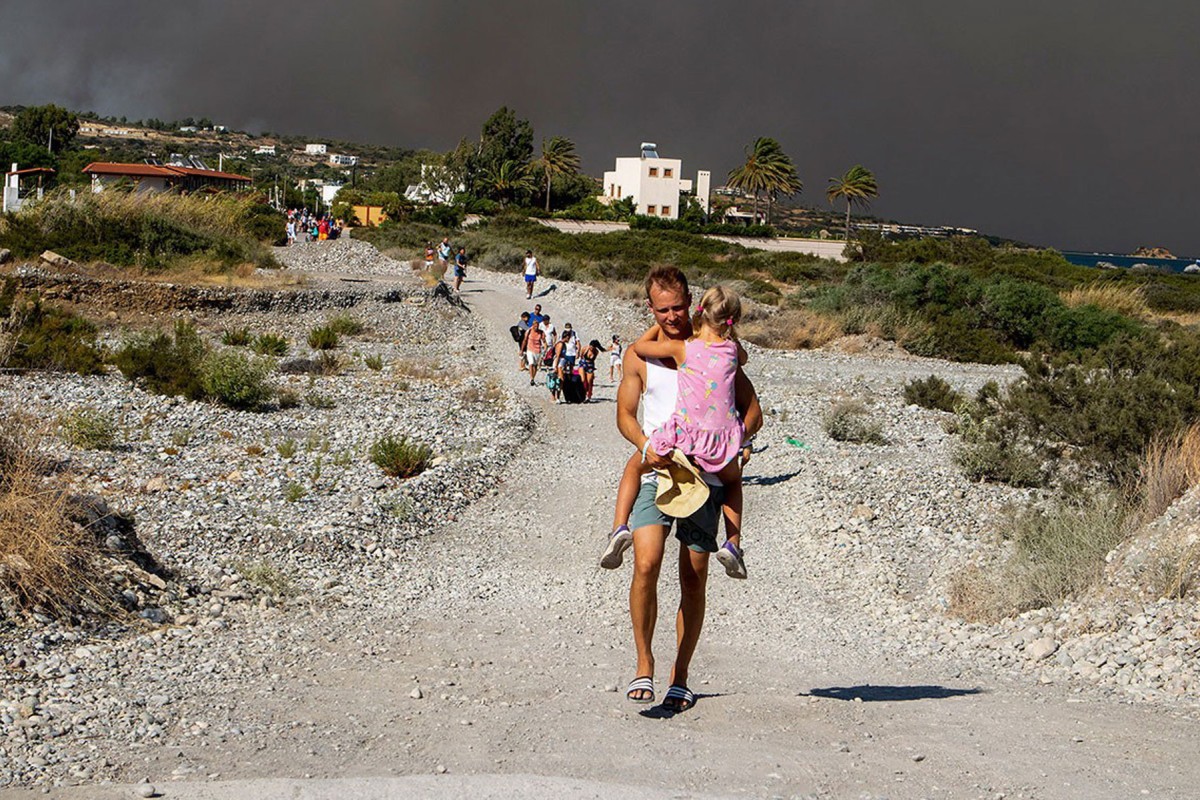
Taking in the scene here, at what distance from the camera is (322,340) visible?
27938mm

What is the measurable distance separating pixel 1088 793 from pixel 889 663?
3.07 meters

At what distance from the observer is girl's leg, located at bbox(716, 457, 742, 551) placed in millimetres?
5664

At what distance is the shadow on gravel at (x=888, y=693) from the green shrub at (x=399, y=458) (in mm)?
7989

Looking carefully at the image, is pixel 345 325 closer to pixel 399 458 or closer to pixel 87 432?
pixel 87 432

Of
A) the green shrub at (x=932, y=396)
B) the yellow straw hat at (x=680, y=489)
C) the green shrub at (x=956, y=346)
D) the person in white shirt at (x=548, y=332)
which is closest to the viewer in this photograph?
the yellow straw hat at (x=680, y=489)

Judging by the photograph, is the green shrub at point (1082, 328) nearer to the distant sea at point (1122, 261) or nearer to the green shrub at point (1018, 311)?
the green shrub at point (1018, 311)

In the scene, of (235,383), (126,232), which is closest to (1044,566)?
(235,383)

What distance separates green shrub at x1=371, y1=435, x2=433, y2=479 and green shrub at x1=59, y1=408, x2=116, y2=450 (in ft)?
9.85

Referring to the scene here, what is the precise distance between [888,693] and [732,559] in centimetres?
165

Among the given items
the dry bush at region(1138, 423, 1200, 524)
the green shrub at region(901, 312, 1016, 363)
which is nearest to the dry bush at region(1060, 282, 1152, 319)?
the green shrub at region(901, 312, 1016, 363)

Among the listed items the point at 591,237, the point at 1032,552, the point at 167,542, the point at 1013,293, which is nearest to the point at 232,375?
the point at 167,542

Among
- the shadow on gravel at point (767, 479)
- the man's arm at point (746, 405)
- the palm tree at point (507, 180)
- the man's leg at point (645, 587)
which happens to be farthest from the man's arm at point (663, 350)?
the palm tree at point (507, 180)

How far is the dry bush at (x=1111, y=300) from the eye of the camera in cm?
4450

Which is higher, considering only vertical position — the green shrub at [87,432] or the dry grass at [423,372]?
the dry grass at [423,372]
